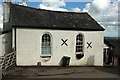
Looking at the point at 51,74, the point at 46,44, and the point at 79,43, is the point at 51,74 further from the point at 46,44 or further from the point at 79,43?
the point at 79,43

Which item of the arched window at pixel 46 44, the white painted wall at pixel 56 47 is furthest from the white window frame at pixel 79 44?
the arched window at pixel 46 44

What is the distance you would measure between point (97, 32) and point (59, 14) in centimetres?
453

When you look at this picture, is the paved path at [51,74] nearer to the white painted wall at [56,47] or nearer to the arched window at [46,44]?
the white painted wall at [56,47]

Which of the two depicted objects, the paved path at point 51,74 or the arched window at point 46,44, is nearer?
the paved path at point 51,74

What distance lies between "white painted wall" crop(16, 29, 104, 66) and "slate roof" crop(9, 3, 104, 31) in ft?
1.50

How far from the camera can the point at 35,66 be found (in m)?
11.3

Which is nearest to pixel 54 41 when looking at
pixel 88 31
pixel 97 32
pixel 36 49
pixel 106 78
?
pixel 36 49

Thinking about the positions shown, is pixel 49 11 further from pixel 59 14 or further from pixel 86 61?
pixel 86 61

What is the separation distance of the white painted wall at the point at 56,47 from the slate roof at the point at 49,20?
1.50 ft

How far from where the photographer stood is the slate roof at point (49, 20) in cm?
1159

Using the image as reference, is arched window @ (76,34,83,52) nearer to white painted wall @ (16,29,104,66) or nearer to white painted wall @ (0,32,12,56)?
white painted wall @ (16,29,104,66)

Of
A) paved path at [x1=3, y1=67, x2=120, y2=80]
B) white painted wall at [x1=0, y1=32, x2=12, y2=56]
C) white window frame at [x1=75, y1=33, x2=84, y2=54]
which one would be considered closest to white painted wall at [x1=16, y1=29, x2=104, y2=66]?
white window frame at [x1=75, y1=33, x2=84, y2=54]

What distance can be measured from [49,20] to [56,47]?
2.81m

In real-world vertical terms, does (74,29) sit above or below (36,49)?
above
